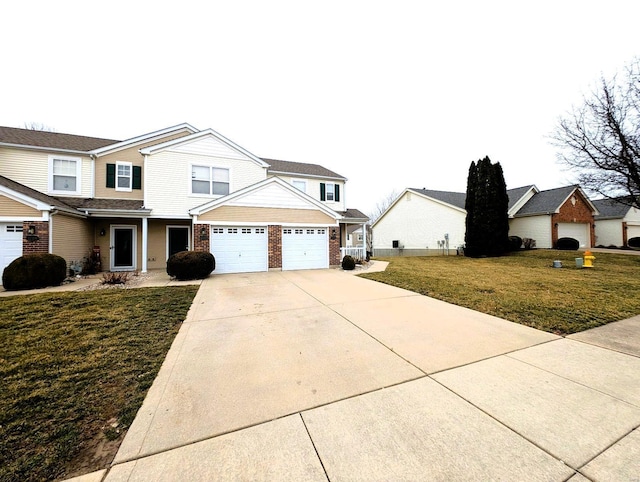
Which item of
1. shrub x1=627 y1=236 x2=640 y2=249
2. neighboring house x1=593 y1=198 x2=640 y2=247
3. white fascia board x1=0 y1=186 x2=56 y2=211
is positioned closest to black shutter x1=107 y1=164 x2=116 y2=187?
white fascia board x1=0 y1=186 x2=56 y2=211

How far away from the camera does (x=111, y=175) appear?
513 inches

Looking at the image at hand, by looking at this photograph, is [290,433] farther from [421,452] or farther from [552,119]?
[552,119]

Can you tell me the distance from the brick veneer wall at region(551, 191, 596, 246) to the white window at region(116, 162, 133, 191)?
28.8 metres

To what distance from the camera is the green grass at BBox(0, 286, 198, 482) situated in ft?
6.59

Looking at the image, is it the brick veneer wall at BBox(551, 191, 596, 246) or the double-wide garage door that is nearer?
the double-wide garage door

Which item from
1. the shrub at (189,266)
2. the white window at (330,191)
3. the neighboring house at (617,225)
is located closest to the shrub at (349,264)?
the shrub at (189,266)

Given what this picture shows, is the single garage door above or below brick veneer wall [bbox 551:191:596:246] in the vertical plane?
below

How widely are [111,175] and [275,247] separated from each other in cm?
Result: 938

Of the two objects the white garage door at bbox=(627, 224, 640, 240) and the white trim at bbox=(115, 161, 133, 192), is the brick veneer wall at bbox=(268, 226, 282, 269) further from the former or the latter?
the white garage door at bbox=(627, 224, 640, 240)

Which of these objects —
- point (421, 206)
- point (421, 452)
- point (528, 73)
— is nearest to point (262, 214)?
point (421, 452)

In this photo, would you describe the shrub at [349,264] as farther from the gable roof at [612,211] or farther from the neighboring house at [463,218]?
the gable roof at [612,211]

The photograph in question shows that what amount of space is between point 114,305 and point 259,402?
5790mm

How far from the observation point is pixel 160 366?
11.3 ft

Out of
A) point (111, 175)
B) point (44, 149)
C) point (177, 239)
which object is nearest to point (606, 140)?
point (177, 239)
